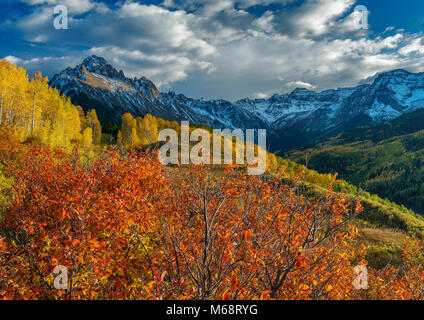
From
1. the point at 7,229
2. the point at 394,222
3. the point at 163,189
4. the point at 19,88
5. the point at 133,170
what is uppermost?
the point at 19,88

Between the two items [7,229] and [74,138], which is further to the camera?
[74,138]

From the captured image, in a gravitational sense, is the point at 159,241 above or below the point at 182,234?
below

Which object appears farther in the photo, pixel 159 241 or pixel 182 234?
pixel 159 241

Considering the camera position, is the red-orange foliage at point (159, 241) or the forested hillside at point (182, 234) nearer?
the forested hillside at point (182, 234)

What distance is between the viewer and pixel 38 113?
177ft

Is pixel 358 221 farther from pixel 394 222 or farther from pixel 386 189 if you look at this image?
pixel 386 189

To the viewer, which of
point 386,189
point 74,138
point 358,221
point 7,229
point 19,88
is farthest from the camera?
point 386,189

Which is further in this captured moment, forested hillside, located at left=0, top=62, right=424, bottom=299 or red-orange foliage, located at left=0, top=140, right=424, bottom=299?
red-orange foliage, located at left=0, top=140, right=424, bottom=299
